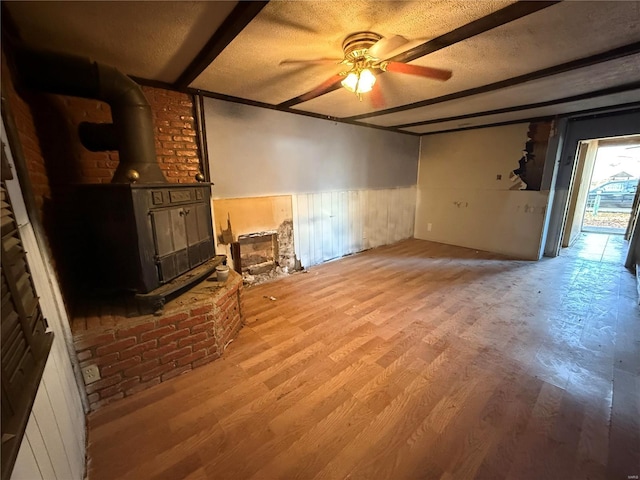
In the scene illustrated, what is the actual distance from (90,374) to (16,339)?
963mm

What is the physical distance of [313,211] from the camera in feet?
13.4

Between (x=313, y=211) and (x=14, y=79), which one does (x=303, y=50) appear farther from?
(x=313, y=211)

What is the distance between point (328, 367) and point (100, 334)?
4.96ft

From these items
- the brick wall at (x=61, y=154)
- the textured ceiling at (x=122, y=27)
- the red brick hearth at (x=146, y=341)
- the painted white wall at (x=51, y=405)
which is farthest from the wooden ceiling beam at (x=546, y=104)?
the painted white wall at (x=51, y=405)

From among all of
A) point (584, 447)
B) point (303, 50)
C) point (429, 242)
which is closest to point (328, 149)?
point (303, 50)

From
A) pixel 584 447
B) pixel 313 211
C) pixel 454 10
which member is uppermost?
pixel 454 10

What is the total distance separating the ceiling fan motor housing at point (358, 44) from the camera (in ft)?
5.57

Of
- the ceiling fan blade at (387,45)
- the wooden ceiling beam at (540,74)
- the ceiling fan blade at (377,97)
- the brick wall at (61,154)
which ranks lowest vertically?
the brick wall at (61,154)

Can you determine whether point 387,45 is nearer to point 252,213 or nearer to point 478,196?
point 252,213

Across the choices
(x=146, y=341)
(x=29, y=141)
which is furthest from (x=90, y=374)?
(x=29, y=141)

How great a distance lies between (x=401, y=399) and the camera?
5.62 ft

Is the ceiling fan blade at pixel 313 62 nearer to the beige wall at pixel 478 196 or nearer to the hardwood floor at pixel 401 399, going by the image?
the hardwood floor at pixel 401 399

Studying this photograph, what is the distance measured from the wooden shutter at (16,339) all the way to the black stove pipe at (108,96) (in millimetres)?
801

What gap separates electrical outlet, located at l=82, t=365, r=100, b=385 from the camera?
162cm
